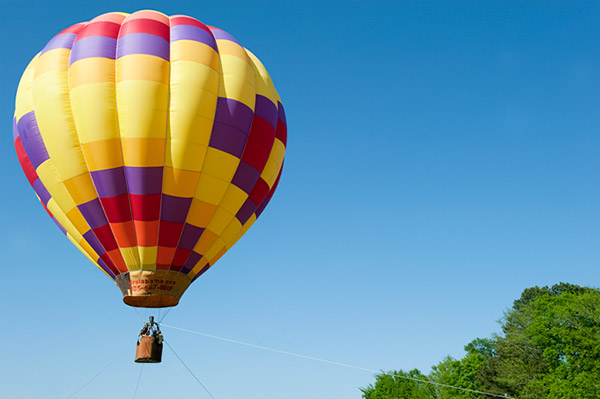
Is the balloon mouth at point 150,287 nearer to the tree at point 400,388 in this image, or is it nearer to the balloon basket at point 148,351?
the balloon basket at point 148,351

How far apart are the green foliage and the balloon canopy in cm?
1474

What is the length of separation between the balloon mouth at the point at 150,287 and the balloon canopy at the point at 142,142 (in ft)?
0.10

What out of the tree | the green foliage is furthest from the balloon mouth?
the tree

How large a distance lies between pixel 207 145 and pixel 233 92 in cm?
177

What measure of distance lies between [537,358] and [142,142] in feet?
112

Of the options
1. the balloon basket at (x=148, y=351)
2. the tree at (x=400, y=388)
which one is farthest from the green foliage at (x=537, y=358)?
the balloon basket at (x=148, y=351)

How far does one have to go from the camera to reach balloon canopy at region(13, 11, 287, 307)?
14.3m

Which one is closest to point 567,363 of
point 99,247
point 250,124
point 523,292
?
point 523,292

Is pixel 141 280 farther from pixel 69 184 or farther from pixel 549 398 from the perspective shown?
pixel 549 398

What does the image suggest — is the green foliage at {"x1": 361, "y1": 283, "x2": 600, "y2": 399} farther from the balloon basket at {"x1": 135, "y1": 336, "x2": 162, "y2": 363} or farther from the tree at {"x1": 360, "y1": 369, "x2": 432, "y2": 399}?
the balloon basket at {"x1": 135, "y1": 336, "x2": 162, "y2": 363}

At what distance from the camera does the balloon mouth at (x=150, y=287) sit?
47.5ft

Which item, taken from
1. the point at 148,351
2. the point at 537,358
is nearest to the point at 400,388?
the point at 537,358

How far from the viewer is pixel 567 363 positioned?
3142 cm

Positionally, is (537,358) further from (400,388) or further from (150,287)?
(150,287)
